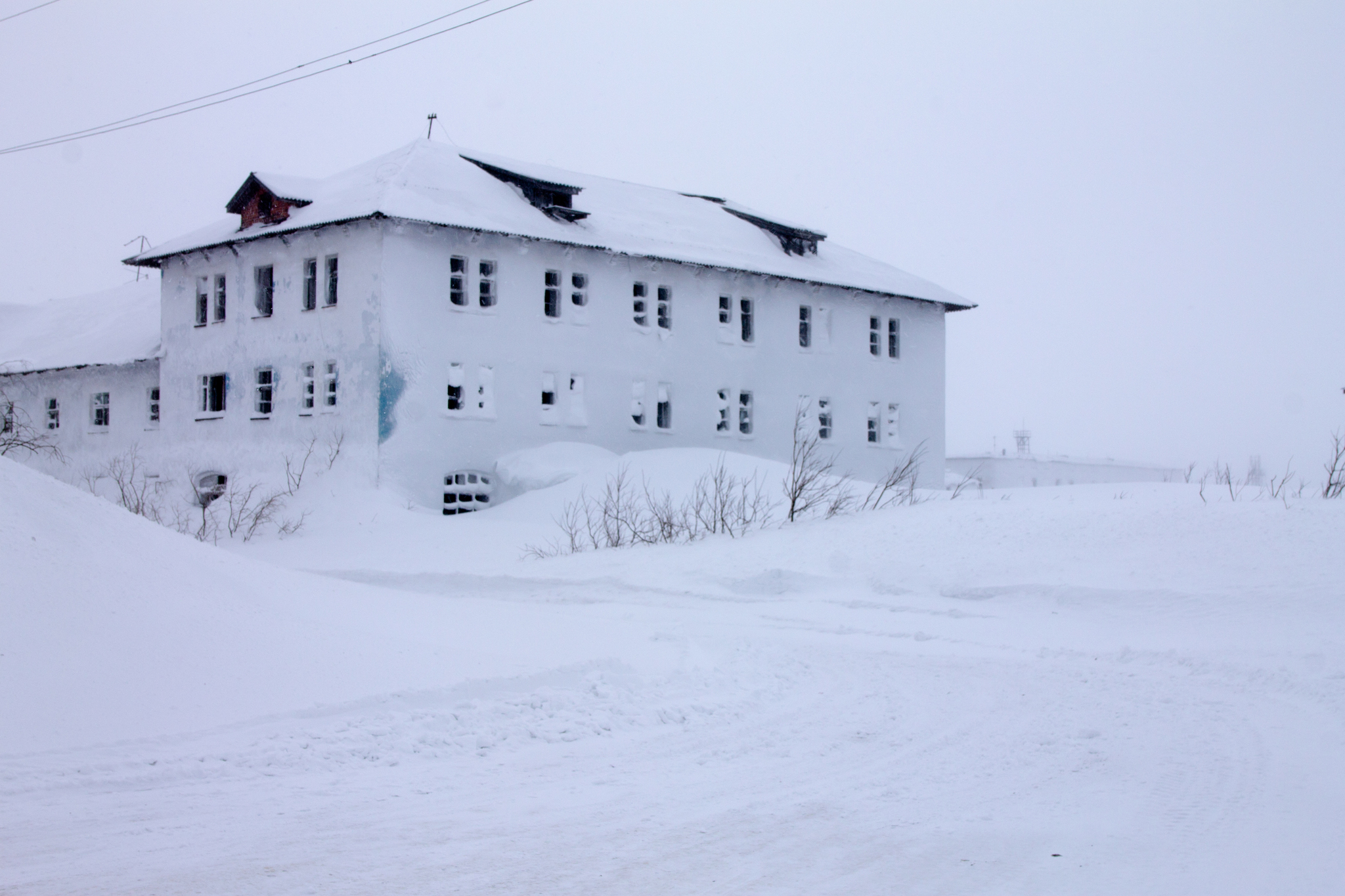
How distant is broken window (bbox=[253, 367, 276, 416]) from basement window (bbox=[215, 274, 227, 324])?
2.67 metres

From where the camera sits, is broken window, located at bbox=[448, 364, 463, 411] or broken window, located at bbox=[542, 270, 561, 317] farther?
broken window, located at bbox=[542, 270, 561, 317]

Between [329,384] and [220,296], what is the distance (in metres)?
5.59

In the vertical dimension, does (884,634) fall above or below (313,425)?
below

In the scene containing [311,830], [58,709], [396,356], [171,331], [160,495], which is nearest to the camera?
[311,830]

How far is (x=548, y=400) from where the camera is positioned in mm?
31703

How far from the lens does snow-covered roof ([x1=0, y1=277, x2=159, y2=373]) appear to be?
1473 inches

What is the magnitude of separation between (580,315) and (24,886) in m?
28.4

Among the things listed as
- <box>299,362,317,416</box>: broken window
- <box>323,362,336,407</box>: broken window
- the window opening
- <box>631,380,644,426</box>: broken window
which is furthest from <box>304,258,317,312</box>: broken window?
the window opening

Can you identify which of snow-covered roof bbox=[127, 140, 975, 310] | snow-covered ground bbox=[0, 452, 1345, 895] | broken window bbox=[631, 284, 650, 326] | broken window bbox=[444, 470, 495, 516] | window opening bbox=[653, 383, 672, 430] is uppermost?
snow-covered roof bbox=[127, 140, 975, 310]

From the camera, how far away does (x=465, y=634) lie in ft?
34.0

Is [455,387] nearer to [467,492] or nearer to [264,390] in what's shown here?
[467,492]

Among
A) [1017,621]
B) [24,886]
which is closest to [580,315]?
[1017,621]

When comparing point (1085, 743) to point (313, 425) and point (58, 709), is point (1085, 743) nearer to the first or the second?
point (58, 709)

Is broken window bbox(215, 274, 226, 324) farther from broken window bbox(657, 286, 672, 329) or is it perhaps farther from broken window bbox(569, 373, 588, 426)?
broken window bbox(657, 286, 672, 329)
